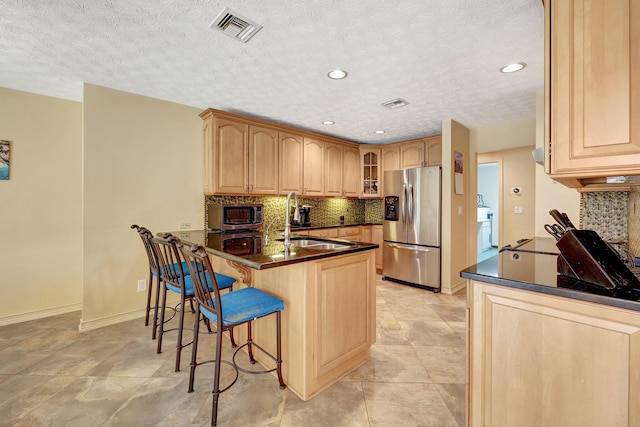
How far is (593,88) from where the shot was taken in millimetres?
1117

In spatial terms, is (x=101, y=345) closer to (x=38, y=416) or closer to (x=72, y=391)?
(x=72, y=391)

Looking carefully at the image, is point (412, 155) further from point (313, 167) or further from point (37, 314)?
point (37, 314)

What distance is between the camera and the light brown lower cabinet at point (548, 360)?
3.14 ft

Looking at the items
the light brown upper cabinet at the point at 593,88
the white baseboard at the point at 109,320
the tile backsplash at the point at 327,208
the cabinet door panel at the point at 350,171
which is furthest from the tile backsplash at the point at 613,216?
the white baseboard at the point at 109,320

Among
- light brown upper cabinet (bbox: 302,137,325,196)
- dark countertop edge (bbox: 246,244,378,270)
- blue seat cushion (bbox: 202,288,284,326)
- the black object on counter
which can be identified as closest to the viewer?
the black object on counter

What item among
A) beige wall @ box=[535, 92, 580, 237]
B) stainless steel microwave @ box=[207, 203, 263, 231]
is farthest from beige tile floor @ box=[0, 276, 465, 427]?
beige wall @ box=[535, 92, 580, 237]

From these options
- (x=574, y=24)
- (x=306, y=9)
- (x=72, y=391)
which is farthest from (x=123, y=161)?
(x=574, y=24)

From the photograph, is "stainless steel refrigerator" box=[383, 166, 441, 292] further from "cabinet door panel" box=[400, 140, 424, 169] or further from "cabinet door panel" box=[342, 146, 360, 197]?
"cabinet door panel" box=[342, 146, 360, 197]

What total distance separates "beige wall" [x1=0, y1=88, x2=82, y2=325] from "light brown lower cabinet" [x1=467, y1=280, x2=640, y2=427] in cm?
394

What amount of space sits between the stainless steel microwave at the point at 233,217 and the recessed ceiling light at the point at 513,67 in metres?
2.87

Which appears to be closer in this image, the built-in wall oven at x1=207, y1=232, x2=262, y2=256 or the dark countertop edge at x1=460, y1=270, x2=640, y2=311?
the dark countertop edge at x1=460, y1=270, x2=640, y2=311

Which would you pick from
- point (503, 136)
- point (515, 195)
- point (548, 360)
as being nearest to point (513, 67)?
point (503, 136)

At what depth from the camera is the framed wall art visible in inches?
108

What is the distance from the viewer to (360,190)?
201 inches
